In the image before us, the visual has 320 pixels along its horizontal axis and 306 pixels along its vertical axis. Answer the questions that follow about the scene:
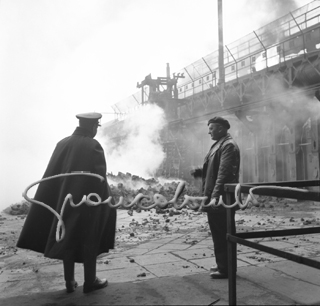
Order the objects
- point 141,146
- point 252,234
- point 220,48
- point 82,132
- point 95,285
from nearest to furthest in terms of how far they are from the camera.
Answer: point 252,234
point 95,285
point 82,132
point 220,48
point 141,146

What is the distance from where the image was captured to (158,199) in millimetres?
2127

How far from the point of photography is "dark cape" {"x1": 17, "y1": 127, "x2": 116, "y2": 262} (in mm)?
3051

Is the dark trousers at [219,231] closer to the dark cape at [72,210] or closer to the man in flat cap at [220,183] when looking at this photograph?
the man in flat cap at [220,183]

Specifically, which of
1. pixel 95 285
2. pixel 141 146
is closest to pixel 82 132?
pixel 95 285

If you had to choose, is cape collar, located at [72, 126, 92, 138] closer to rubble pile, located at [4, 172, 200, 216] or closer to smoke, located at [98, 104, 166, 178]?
rubble pile, located at [4, 172, 200, 216]

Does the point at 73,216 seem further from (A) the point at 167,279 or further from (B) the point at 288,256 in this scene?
(B) the point at 288,256

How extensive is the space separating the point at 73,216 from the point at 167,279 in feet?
4.08

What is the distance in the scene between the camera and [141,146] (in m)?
23.1

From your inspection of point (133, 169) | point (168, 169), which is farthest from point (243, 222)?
point (133, 169)

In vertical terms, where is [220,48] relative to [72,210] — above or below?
above

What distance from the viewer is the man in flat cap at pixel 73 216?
10.0 ft

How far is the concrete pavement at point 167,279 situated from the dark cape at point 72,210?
0.47 m

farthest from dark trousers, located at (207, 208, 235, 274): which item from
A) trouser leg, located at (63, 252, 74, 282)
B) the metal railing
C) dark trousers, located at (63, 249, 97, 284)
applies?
trouser leg, located at (63, 252, 74, 282)

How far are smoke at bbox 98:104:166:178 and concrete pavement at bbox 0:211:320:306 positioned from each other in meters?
16.5
